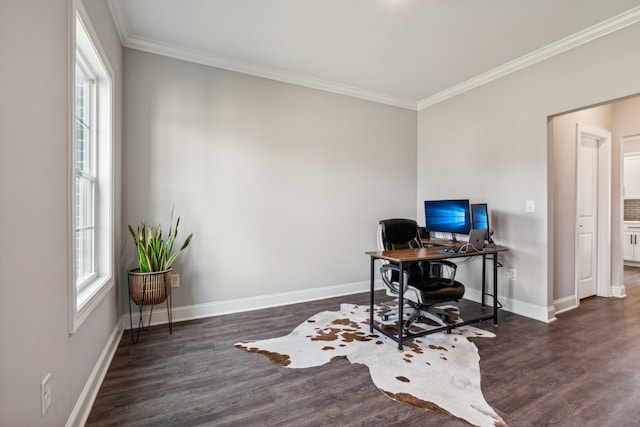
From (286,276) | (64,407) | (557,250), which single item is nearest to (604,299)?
(557,250)

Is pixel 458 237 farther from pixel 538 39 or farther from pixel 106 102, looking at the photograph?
pixel 106 102

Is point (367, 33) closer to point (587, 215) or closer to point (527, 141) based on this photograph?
point (527, 141)

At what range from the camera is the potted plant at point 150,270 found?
8.43 feet

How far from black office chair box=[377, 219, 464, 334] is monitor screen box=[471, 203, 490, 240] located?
0.67 metres

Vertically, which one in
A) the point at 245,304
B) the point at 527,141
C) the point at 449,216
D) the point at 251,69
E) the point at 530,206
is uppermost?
the point at 251,69

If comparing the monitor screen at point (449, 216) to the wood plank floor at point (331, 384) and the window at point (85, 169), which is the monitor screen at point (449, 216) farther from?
the window at point (85, 169)

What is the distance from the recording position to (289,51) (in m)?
3.09

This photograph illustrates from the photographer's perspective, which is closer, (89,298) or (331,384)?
(89,298)

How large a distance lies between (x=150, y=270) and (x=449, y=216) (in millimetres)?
3199

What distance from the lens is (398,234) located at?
3029mm

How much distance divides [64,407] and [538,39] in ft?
14.3

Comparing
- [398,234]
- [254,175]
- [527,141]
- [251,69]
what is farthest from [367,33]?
[527,141]

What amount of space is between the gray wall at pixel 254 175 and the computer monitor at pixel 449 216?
663mm

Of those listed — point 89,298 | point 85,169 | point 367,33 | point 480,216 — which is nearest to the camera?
point 89,298
